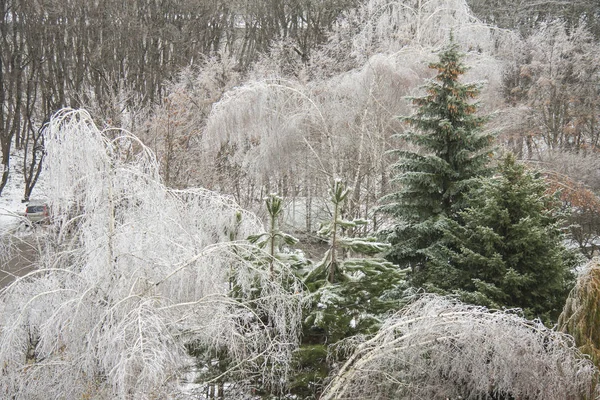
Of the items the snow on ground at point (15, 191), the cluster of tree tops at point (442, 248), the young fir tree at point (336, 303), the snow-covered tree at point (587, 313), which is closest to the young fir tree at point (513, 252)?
the cluster of tree tops at point (442, 248)

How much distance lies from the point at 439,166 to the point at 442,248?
169cm

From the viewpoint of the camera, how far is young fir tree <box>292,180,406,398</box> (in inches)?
329

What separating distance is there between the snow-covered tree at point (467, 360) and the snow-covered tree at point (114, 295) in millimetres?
1110

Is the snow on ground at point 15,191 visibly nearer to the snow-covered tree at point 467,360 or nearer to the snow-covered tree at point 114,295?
the snow-covered tree at point 114,295

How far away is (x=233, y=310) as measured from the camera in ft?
25.3

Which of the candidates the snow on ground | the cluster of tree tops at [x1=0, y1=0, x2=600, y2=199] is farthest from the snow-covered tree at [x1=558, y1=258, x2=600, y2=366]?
the snow on ground

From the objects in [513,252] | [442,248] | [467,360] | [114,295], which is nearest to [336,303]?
[467,360]

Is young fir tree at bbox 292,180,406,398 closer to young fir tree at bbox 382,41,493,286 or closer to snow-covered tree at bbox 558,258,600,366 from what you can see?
young fir tree at bbox 382,41,493,286

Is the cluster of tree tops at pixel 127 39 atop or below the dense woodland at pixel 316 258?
atop

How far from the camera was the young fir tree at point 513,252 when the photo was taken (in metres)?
9.31

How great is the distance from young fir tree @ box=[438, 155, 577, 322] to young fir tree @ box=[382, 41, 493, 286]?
3.74ft

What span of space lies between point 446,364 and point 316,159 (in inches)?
476

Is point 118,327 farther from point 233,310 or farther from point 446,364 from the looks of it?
point 446,364

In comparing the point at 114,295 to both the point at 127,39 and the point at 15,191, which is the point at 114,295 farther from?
the point at 127,39
